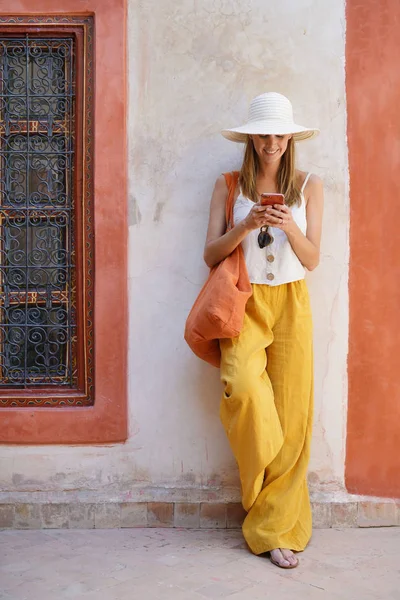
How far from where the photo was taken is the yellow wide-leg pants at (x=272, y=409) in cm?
343

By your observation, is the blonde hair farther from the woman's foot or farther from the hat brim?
the woman's foot

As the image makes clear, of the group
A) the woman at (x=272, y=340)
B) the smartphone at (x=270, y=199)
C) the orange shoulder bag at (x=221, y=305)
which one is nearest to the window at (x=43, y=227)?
the orange shoulder bag at (x=221, y=305)

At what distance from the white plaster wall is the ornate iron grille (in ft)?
1.14

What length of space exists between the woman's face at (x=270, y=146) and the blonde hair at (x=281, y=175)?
1.8 inches

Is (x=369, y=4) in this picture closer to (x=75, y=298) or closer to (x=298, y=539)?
(x=75, y=298)

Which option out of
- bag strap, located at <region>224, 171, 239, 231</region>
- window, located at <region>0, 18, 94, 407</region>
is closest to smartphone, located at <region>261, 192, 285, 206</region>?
bag strap, located at <region>224, 171, 239, 231</region>

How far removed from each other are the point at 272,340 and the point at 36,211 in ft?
4.68

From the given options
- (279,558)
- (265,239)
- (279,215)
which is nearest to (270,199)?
(279,215)

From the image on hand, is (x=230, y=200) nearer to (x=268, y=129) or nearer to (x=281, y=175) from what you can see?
(x=281, y=175)

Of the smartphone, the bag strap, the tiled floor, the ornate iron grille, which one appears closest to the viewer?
the tiled floor

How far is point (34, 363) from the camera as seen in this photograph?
401cm

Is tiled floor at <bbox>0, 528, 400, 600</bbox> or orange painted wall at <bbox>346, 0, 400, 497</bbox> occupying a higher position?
orange painted wall at <bbox>346, 0, 400, 497</bbox>

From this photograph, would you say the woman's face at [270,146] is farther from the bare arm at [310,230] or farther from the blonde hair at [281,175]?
the bare arm at [310,230]

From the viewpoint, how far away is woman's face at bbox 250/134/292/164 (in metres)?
3.50
